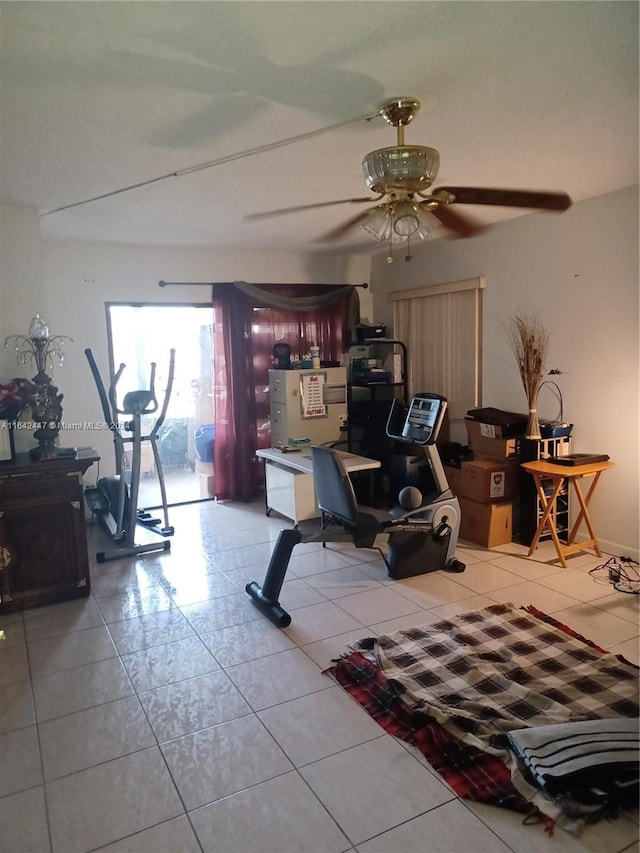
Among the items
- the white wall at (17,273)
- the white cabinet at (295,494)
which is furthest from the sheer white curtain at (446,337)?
the white wall at (17,273)

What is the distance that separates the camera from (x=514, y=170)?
10.9ft

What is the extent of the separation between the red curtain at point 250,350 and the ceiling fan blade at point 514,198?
Answer: 3.48 metres

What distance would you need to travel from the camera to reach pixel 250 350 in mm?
5773

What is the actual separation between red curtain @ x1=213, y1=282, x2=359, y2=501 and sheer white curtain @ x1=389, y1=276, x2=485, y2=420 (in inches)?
33.1

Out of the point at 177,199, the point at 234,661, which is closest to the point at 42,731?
the point at 234,661

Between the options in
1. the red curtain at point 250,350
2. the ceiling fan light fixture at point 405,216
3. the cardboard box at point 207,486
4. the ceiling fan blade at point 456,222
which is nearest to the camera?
the ceiling fan light fixture at point 405,216

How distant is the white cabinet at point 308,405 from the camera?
5.37 meters

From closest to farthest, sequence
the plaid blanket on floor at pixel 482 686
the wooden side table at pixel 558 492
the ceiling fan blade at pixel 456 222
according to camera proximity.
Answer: the plaid blanket on floor at pixel 482 686 → the ceiling fan blade at pixel 456 222 → the wooden side table at pixel 558 492

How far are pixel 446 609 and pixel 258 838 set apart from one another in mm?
1768

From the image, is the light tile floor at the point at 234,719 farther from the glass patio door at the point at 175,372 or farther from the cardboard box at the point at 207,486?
the glass patio door at the point at 175,372

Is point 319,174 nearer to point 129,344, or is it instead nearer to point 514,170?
point 514,170

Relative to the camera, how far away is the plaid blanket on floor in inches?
82.9

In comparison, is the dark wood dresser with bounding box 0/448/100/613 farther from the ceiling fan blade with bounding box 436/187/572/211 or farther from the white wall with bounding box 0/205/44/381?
the ceiling fan blade with bounding box 436/187/572/211

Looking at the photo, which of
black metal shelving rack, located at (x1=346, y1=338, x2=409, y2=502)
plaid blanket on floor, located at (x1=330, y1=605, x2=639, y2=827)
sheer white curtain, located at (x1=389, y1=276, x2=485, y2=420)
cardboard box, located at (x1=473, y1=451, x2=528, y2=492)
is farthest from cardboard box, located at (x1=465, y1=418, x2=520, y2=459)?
plaid blanket on floor, located at (x1=330, y1=605, x2=639, y2=827)
